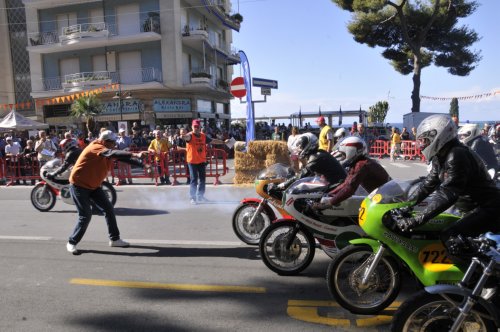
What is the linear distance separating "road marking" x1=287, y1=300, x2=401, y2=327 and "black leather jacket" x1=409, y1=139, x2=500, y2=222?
1.10 metres

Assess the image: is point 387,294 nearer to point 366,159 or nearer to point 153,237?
point 366,159

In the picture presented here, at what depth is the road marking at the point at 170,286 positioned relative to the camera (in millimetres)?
4539

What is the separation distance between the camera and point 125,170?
43.7 feet

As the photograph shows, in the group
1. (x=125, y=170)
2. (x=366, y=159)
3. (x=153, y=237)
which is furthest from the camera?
(x=125, y=170)

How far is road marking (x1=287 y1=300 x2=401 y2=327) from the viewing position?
3.72 meters

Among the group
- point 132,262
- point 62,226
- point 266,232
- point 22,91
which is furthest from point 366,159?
point 22,91

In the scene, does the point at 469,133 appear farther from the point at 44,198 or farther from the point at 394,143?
the point at 394,143

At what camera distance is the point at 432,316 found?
281cm

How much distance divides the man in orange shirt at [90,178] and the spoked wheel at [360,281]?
3392mm

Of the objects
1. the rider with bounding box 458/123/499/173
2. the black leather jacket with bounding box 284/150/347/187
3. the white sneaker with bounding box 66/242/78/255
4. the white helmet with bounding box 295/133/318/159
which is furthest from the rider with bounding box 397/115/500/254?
the white sneaker with bounding box 66/242/78/255

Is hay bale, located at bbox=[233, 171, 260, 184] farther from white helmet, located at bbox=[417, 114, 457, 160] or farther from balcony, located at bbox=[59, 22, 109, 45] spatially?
balcony, located at bbox=[59, 22, 109, 45]

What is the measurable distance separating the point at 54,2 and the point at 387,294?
32984 millimetres

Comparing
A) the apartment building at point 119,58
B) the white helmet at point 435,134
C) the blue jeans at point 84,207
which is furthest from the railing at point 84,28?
the white helmet at point 435,134

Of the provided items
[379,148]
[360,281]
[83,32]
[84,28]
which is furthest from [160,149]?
[84,28]
